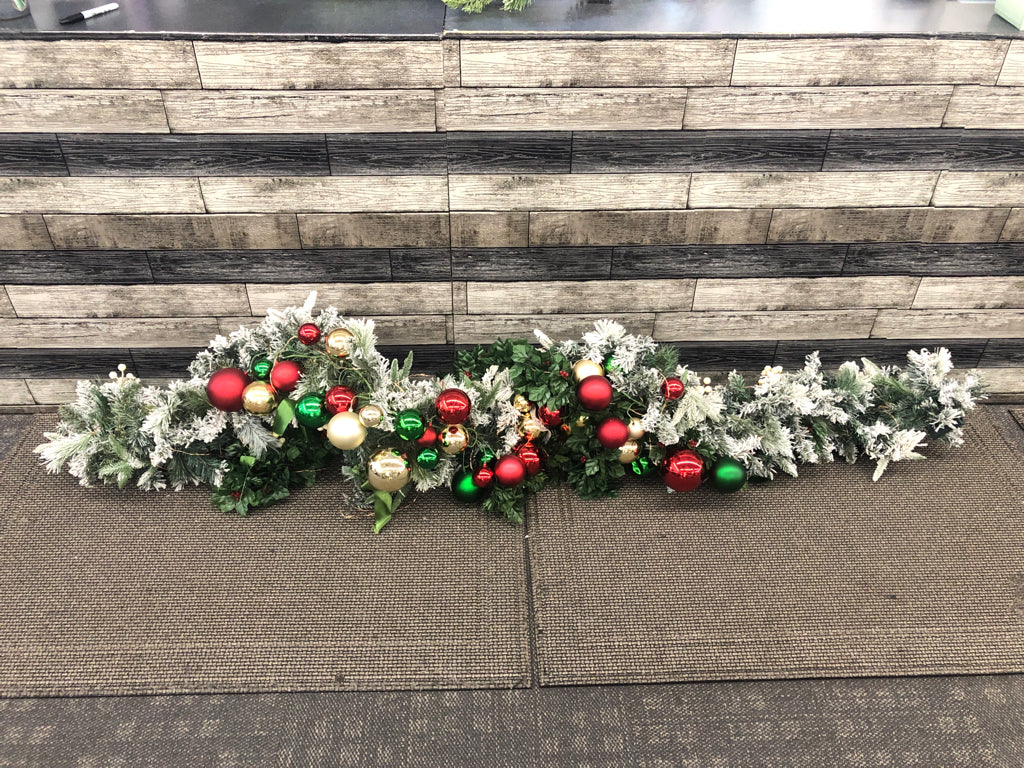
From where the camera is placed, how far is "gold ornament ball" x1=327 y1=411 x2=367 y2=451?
1.71 meters

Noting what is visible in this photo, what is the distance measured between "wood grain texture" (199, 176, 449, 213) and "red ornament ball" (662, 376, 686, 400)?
78cm

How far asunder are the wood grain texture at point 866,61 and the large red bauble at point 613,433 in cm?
92

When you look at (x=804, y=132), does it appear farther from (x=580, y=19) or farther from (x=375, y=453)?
(x=375, y=453)

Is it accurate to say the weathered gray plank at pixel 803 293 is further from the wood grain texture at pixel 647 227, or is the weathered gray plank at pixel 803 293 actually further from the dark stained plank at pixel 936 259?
the wood grain texture at pixel 647 227

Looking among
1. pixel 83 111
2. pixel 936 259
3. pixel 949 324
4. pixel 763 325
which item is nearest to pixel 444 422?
pixel 763 325

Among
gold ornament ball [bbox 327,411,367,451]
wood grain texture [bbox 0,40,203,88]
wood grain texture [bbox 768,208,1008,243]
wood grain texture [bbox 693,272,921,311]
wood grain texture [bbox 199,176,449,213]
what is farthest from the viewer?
wood grain texture [bbox 693,272,921,311]

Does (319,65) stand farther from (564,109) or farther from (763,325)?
(763,325)

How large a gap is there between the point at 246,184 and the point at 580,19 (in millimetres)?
979

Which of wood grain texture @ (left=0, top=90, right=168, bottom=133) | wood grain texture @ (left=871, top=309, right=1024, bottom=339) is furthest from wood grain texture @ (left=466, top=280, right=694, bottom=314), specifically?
wood grain texture @ (left=0, top=90, right=168, bottom=133)

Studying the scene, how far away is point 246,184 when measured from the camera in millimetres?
1812

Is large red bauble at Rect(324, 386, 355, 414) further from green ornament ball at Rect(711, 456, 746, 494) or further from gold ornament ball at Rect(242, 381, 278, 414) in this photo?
green ornament ball at Rect(711, 456, 746, 494)

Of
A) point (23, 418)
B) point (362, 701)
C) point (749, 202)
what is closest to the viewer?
point (362, 701)

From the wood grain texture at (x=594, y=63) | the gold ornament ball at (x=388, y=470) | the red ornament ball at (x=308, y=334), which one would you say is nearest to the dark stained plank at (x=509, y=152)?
the wood grain texture at (x=594, y=63)

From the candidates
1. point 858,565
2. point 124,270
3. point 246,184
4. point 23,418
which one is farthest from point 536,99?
point 23,418
